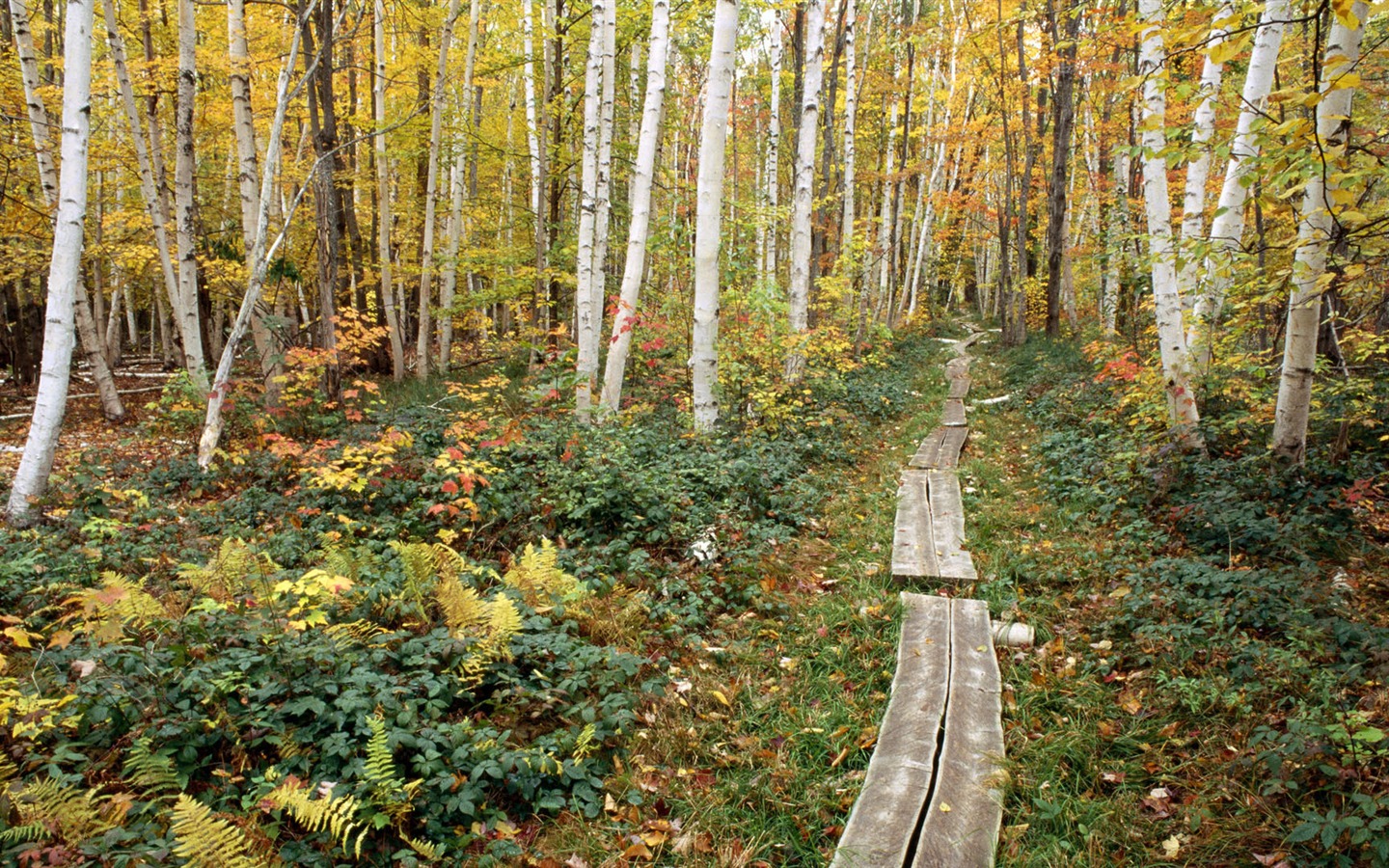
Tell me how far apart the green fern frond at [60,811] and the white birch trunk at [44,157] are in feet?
16.4

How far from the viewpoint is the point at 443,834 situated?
2.98m

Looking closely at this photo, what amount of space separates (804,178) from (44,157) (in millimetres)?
11568

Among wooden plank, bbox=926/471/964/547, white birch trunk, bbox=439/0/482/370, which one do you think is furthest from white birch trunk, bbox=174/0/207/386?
wooden plank, bbox=926/471/964/547

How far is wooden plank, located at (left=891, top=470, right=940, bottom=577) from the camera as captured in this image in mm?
5660

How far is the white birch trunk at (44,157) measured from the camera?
8.50 meters

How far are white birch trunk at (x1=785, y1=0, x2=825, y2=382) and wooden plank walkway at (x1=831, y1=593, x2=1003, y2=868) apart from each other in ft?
24.1

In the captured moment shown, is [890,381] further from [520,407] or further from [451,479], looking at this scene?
[451,479]

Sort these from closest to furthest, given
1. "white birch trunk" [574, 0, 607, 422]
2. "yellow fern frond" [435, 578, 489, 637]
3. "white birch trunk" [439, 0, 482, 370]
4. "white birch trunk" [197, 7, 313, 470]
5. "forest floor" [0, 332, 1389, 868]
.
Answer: "forest floor" [0, 332, 1389, 868], "yellow fern frond" [435, 578, 489, 637], "white birch trunk" [197, 7, 313, 470], "white birch trunk" [574, 0, 607, 422], "white birch trunk" [439, 0, 482, 370]

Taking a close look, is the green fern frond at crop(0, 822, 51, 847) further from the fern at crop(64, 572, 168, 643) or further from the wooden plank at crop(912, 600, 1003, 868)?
the wooden plank at crop(912, 600, 1003, 868)

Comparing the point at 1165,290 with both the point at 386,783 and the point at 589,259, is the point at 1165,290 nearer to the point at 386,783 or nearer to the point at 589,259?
the point at 589,259

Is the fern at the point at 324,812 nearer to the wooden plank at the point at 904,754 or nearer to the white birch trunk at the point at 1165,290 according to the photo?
the wooden plank at the point at 904,754

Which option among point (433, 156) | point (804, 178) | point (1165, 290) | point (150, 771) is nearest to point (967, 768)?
point (150, 771)

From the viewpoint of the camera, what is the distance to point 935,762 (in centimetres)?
346

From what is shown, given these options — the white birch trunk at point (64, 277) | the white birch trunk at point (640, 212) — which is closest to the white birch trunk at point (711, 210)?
the white birch trunk at point (640, 212)
